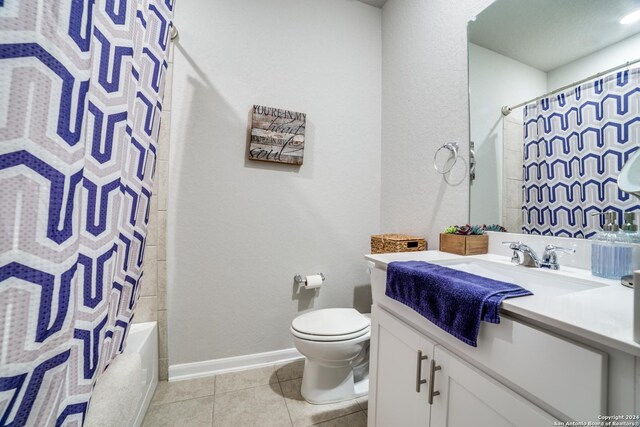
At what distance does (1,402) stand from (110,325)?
407 mm

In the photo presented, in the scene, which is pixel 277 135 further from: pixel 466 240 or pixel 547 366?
pixel 547 366

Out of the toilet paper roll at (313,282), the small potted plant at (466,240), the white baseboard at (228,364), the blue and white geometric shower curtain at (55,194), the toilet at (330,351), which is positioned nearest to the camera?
the blue and white geometric shower curtain at (55,194)

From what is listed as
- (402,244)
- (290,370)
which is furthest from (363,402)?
(402,244)

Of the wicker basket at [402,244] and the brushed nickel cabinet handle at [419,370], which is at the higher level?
the wicker basket at [402,244]

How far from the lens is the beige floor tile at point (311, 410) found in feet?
4.05

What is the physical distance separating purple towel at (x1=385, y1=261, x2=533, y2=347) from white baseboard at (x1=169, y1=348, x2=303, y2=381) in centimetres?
121

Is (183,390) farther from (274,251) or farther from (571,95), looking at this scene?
(571,95)

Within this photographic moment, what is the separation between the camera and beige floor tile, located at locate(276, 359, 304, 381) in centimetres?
156

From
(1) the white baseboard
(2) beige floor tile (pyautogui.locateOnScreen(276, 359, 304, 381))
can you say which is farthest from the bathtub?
A: (2) beige floor tile (pyautogui.locateOnScreen(276, 359, 304, 381))

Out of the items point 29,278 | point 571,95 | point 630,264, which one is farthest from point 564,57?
point 29,278

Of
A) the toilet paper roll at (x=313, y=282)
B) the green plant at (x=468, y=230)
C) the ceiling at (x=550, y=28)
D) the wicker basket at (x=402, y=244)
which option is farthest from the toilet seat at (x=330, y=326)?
the ceiling at (x=550, y=28)

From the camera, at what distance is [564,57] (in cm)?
93

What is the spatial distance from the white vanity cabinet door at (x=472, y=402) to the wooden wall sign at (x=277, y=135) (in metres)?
1.37

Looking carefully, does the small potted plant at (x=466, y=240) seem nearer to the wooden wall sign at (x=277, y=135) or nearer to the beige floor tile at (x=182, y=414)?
the wooden wall sign at (x=277, y=135)
